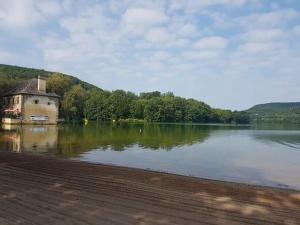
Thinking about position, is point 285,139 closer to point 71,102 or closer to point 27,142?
point 27,142

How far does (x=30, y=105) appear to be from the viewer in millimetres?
70062

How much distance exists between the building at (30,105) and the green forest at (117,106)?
682cm

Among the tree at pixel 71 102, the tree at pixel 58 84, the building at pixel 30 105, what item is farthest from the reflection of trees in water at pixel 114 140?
the tree at pixel 58 84

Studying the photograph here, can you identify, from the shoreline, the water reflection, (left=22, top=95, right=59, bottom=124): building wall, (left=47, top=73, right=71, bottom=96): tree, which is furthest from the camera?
(left=47, top=73, right=71, bottom=96): tree

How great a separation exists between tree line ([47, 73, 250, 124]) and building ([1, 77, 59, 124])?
14.9 metres

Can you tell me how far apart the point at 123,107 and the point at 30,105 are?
6413 centimetres

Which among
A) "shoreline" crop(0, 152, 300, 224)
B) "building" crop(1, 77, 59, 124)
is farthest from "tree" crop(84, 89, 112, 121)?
"shoreline" crop(0, 152, 300, 224)

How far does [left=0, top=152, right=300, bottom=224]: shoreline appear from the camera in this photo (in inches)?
287

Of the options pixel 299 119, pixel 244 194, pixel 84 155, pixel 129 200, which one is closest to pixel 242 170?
pixel 84 155

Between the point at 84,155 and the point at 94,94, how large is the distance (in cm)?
10960

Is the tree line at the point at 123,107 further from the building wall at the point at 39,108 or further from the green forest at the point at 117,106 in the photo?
the building wall at the point at 39,108

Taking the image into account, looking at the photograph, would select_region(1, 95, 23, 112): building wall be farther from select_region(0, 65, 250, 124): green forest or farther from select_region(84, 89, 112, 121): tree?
select_region(84, 89, 112, 121): tree

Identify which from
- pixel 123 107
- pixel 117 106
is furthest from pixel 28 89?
pixel 123 107

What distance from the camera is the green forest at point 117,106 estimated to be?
91188mm
